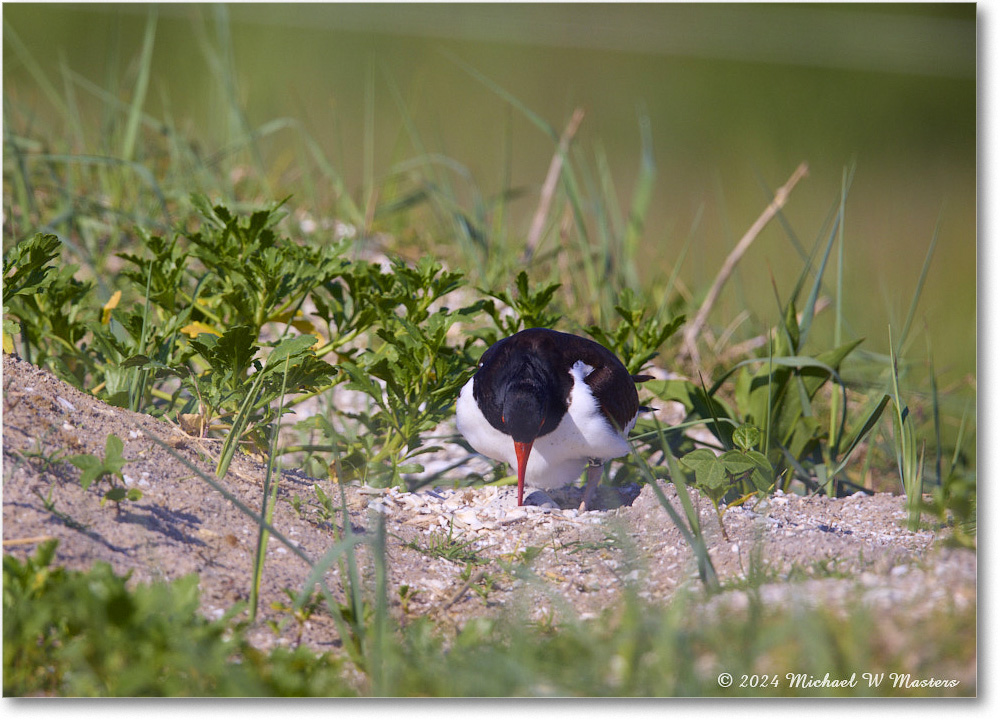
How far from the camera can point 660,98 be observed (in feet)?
18.7

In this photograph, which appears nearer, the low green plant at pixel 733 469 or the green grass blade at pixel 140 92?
the low green plant at pixel 733 469

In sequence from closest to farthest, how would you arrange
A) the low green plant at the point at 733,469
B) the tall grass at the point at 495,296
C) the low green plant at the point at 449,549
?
the tall grass at the point at 495,296 → the low green plant at the point at 449,549 → the low green plant at the point at 733,469

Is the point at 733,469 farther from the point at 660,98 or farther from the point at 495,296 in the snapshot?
the point at 660,98

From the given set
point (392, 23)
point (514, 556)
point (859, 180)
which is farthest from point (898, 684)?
point (859, 180)

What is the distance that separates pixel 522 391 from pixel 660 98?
3.63m

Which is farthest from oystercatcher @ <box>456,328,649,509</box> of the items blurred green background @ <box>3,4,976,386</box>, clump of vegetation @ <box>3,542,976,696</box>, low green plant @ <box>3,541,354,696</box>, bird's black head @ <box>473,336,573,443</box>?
blurred green background @ <box>3,4,976,386</box>

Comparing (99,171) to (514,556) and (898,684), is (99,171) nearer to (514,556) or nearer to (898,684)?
(514,556)

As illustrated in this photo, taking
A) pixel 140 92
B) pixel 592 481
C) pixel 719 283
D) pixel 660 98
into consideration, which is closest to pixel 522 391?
pixel 592 481

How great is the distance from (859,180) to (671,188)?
7.14 feet

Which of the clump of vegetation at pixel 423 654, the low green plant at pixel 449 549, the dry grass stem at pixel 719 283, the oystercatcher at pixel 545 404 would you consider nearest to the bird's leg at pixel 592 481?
the oystercatcher at pixel 545 404

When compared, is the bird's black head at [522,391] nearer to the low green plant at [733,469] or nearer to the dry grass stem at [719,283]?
the low green plant at [733,469]

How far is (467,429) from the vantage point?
2865mm

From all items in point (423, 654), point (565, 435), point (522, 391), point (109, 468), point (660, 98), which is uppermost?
point (660, 98)

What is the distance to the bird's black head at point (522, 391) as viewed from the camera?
2750 mm
